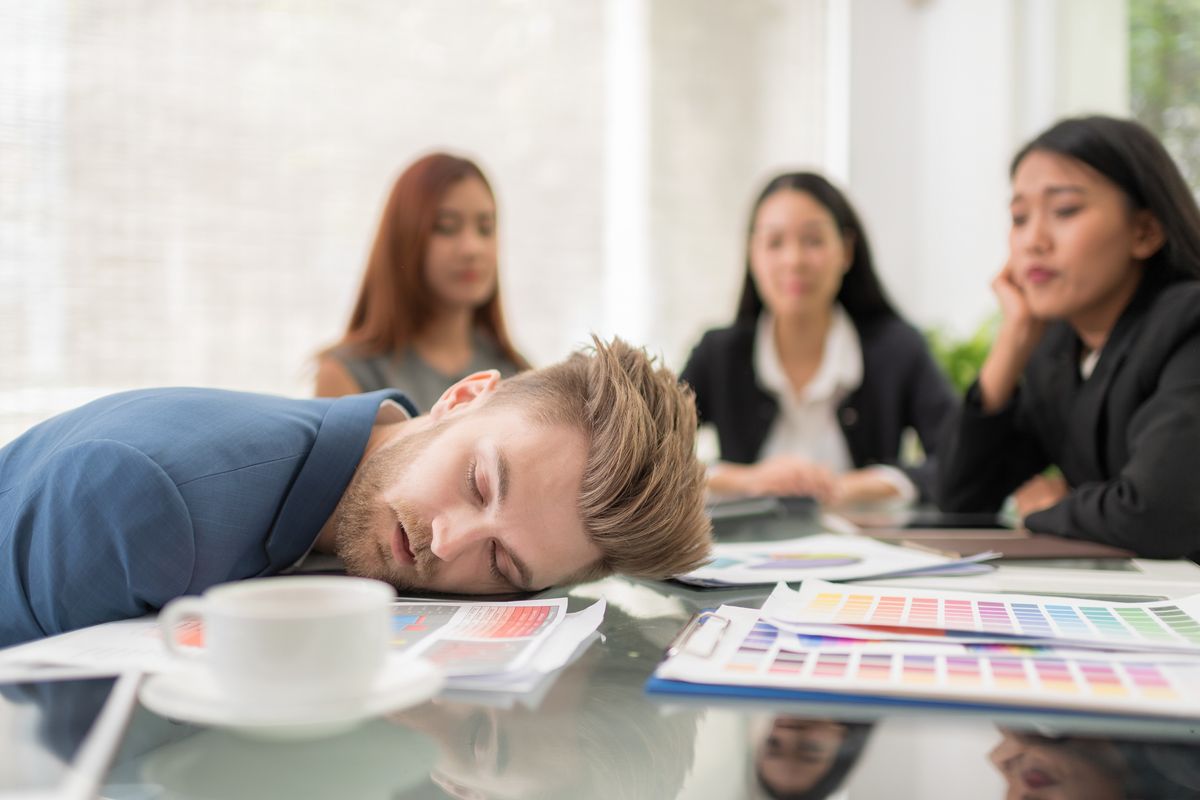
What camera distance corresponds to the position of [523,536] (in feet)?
3.50

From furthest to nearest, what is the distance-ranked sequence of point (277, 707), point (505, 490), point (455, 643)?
point (505, 490)
point (455, 643)
point (277, 707)

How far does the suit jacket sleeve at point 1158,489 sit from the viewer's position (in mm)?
1472

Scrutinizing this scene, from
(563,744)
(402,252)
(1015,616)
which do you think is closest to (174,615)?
(563,744)

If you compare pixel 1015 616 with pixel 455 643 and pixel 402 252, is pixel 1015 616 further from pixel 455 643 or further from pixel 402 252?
pixel 402 252

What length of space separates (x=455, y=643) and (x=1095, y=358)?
1477 mm

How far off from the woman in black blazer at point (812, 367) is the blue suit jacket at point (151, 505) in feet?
6.11

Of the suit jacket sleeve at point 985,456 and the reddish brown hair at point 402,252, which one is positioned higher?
the reddish brown hair at point 402,252

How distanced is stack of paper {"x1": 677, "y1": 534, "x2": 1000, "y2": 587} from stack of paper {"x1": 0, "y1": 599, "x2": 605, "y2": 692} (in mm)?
252

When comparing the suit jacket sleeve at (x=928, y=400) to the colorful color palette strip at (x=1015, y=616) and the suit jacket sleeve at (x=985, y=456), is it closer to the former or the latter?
the suit jacket sleeve at (x=985, y=456)

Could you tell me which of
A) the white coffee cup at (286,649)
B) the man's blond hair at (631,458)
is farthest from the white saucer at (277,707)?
the man's blond hair at (631,458)

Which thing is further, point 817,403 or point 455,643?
point 817,403

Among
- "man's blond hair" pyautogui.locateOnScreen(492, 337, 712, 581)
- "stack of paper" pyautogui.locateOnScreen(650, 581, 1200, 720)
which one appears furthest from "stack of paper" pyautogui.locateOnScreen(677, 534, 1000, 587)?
"stack of paper" pyautogui.locateOnScreen(650, 581, 1200, 720)

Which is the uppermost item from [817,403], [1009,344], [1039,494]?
[1009,344]

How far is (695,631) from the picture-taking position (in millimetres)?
884
